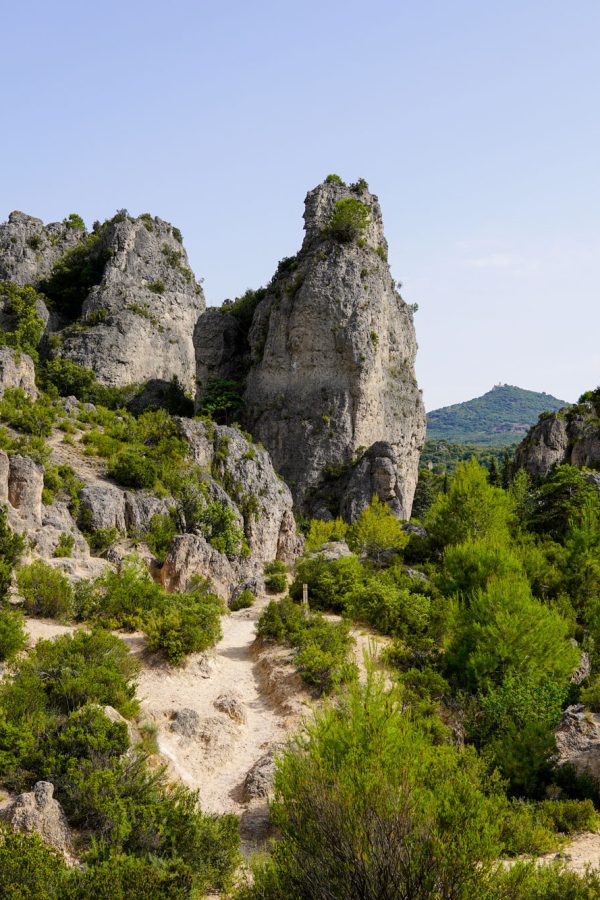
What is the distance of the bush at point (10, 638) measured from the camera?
17812 millimetres

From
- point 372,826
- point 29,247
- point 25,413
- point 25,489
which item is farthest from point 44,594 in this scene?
point 29,247

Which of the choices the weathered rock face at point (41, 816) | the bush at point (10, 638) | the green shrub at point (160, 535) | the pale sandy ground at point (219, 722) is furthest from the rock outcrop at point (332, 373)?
the weathered rock face at point (41, 816)

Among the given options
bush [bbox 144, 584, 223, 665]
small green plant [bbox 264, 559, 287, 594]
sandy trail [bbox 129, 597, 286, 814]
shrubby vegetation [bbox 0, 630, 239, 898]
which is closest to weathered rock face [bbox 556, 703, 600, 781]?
sandy trail [bbox 129, 597, 286, 814]

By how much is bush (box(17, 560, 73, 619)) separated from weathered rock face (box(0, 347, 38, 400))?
58.5ft

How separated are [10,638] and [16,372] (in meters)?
24.9

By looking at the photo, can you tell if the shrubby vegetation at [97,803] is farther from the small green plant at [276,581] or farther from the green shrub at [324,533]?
the green shrub at [324,533]

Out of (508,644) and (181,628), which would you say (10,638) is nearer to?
(181,628)

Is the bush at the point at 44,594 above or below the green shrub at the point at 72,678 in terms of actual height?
above

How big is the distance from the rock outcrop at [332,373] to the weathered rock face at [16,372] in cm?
2703

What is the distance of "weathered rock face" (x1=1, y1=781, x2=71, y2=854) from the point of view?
11375 millimetres

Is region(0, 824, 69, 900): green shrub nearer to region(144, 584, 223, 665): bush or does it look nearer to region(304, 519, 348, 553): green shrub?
region(144, 584, 223, 665): bush

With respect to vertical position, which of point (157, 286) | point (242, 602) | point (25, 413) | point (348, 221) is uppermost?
point (348, 221)

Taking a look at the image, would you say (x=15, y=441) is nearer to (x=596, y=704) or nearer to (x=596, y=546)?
(x=596, y=704)

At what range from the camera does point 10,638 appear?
17.9 m
